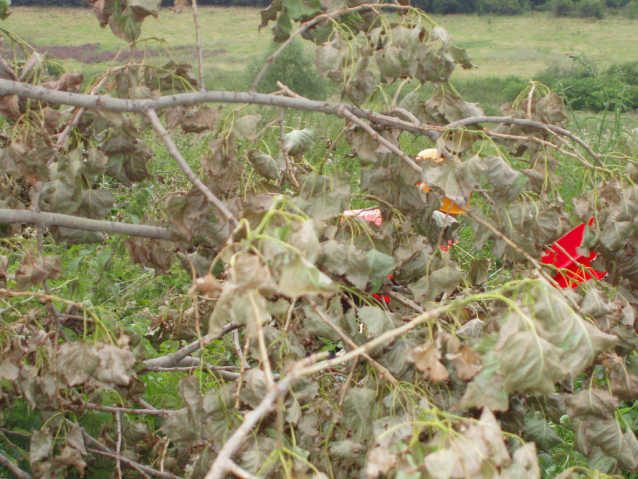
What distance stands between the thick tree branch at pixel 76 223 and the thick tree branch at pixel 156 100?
277 millimetres

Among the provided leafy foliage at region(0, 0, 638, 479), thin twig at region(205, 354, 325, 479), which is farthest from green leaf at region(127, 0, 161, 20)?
thin twig at region(205, 354, 325, 479)

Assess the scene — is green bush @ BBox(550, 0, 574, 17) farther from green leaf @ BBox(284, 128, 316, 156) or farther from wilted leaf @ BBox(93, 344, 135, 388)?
wilted leaf @ BBox(93, 344, 135, 388)

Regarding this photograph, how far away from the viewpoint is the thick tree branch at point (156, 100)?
1.18m

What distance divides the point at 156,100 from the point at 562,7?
23004mm

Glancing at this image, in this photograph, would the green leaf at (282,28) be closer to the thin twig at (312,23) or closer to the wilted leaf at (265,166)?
the thin twig at (312,23)

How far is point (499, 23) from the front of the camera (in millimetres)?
19438

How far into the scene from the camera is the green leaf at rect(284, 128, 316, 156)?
134 centimetres

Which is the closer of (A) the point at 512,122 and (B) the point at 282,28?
(A) the point at 512,122

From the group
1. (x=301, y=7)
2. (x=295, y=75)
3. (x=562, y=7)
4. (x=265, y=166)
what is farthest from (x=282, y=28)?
(x=562, y=7)

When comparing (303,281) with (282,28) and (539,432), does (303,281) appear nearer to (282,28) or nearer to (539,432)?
(539,432)

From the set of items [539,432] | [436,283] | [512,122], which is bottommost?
[539,432]

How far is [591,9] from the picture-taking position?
2025 centimetres

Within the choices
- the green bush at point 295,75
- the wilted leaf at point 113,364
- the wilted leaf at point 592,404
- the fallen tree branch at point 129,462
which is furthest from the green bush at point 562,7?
the wilted leaf at point 113,364

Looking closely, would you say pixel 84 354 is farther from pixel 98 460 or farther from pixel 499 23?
pixel 499 23
